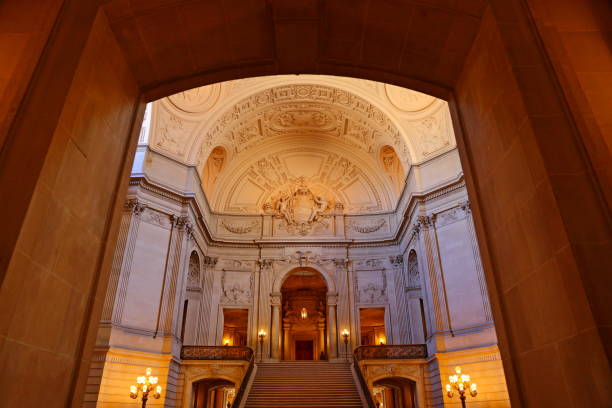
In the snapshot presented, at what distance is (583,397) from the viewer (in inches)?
104

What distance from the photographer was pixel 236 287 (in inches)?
882

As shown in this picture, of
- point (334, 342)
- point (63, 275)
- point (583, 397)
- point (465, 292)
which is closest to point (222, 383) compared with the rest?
point (334, 342)

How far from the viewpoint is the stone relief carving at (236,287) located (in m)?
22.1

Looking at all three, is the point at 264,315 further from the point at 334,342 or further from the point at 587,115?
the point at 587,115

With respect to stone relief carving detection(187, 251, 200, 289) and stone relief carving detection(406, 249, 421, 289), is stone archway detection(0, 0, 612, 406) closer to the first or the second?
stone relief carving detection(406, 249, 421, 289)

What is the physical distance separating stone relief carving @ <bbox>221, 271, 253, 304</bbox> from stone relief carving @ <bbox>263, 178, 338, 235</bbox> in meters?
3.77

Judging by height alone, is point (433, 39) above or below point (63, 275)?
above

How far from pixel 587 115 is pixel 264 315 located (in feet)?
66.2

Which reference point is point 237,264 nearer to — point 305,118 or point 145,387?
point 305,118

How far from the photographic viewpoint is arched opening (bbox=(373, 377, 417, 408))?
1878cm

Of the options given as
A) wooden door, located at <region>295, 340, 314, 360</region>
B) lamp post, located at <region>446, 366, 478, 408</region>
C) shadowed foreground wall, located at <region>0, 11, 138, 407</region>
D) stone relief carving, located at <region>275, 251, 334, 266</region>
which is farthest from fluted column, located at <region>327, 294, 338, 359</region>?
shadowed foreground wall, located at <region>0, 11, 138, 407</region>

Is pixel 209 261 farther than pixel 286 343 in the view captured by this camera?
No

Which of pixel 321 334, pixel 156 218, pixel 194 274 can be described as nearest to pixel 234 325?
pixel 321 334

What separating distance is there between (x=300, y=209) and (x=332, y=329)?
720cm
